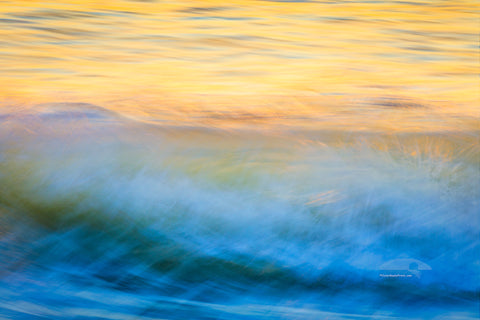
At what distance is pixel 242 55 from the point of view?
145 cm

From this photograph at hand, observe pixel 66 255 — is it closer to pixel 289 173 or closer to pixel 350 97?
pixel 289 173

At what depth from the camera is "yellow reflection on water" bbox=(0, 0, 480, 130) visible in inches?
53.7

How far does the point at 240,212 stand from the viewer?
1331 millimetres

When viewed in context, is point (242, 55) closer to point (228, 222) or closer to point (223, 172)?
point (223, 172)

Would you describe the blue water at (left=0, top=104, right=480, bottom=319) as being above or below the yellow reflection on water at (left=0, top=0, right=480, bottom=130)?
below

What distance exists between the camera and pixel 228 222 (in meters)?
1.33

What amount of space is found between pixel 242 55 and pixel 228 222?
432 mm

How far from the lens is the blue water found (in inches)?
50.1

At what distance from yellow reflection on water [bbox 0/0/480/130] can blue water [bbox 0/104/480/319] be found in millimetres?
72

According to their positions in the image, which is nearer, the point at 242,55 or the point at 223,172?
the point at 223,172

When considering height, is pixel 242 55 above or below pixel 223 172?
above

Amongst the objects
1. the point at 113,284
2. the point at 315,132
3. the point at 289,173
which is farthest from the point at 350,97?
the point at 113,284

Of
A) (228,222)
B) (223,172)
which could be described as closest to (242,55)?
(223,172)

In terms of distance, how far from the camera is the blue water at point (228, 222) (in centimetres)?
127
